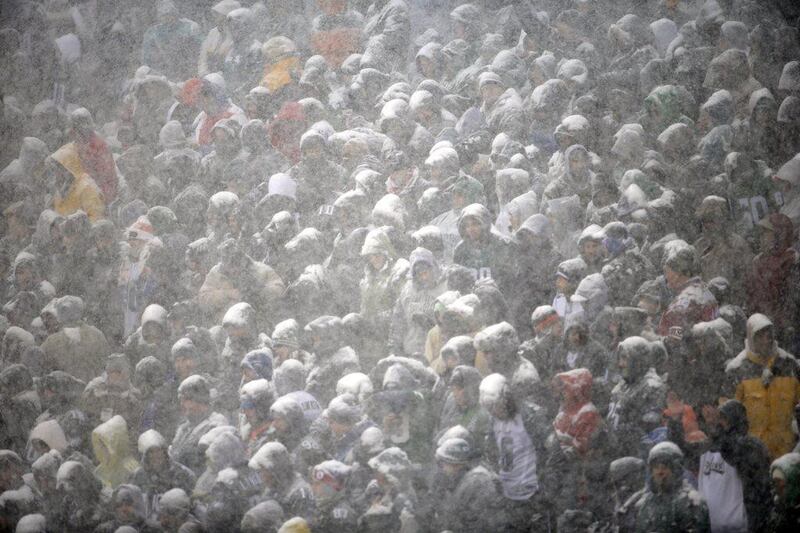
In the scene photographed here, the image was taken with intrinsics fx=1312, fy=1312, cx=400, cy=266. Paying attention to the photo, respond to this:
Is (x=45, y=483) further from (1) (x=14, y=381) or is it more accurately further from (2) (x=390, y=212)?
(2) (x=390, y=212)

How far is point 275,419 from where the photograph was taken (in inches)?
307

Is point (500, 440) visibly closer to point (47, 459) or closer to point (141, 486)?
point (141, 486)

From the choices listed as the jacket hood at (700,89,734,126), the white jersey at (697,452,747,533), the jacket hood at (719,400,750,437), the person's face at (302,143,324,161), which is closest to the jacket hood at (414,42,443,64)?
the person's face at (302,143,324,161)

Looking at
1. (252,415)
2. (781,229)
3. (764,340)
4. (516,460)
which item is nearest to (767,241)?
(781,229)

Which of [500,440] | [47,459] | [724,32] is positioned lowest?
[47,459]

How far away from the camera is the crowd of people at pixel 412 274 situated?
23.1 feet

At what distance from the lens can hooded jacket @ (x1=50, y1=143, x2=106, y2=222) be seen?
34.1ft

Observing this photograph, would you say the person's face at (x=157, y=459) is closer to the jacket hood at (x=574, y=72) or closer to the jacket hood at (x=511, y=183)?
the jacket hood at (x=511, y=183)

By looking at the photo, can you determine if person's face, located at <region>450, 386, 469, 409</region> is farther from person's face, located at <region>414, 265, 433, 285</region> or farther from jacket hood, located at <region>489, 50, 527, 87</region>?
jacket hood, located at <region>489, 50, 527, 87</region>

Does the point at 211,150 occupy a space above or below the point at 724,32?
below

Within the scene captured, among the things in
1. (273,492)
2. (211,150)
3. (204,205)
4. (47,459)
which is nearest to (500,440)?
(273,492)

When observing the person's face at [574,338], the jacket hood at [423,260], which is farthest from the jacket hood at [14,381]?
the person's face at [574,338]

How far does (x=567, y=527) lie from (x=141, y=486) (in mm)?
2702

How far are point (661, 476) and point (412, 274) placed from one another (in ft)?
7.82
